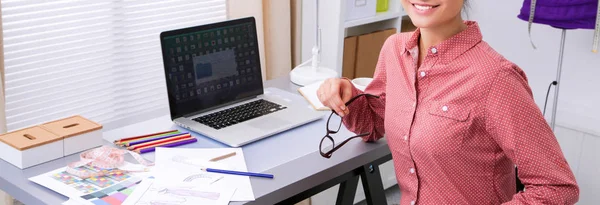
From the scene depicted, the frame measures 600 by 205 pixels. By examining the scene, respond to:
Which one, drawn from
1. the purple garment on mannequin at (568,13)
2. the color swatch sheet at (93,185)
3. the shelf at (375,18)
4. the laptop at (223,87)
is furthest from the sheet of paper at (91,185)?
the purple garment on mannequin at (568,13)

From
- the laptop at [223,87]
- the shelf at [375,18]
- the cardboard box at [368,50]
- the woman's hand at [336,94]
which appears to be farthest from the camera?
the cardboard box at [368,50]

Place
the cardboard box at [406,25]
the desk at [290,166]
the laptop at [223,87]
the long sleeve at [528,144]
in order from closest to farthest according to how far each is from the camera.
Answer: the long sleeve at [528,144] → the desk at [290,166] → the laptop at [223,87] → the cardboard box at [406,25]

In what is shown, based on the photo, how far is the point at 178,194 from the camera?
144 centimetres

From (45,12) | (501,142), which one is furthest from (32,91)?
(501,142)

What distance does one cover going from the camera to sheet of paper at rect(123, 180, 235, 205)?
55.6 inches

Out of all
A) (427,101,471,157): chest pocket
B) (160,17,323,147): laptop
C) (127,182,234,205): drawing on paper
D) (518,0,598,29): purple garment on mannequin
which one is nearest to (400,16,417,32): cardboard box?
(518,0,598,29): purple garment on mannequin

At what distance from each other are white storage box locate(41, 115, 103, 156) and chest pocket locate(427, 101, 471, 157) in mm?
757

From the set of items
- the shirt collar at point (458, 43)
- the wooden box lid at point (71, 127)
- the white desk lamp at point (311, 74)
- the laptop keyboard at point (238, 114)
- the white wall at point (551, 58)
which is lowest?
the white wall at point (551, 58)

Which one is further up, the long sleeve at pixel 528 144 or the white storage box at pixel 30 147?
the long sleeve at pixel 528 144

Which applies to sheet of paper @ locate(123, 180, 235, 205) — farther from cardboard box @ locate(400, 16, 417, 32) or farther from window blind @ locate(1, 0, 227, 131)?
cardboard box @ locate(400, 16, 417, 32)

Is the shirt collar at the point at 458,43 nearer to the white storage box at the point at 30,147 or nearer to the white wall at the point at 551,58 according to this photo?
the white storage box at the point at 30,147

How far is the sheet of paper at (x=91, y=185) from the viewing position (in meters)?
1.42

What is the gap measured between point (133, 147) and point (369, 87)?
0.57 metres

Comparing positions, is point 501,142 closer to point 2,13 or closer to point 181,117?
point 181,117
